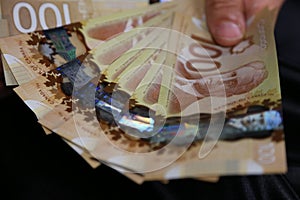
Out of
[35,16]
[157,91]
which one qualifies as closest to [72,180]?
[157,91]

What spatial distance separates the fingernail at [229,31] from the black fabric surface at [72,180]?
0.20 metres

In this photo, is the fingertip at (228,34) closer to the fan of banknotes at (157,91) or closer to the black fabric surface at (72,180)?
the fan of banknotes at (157,91)

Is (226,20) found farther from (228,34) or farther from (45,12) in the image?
(45,12)

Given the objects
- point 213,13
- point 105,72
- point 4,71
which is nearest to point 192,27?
point 213,13

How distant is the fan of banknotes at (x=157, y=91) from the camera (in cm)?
41

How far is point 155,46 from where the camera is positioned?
0.62 m

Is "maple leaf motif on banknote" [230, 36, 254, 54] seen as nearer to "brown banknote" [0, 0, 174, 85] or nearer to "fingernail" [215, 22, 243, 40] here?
"fingernail" [215, 22, 243, 40]

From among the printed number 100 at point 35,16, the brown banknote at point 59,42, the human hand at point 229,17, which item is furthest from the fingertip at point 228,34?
the printed number 100 at point 35,16

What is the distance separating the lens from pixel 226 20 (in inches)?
25.5

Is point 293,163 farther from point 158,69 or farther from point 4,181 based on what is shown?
point 4,181

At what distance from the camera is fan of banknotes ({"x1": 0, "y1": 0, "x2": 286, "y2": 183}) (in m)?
0.41

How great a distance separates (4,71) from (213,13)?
32 cm

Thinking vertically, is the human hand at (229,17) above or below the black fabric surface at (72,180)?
above

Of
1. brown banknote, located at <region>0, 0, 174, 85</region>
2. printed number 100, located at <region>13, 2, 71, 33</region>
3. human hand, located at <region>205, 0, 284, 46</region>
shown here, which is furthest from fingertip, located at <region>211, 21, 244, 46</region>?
printed number 100, located at <region>13, 2, 71, 33</region>
